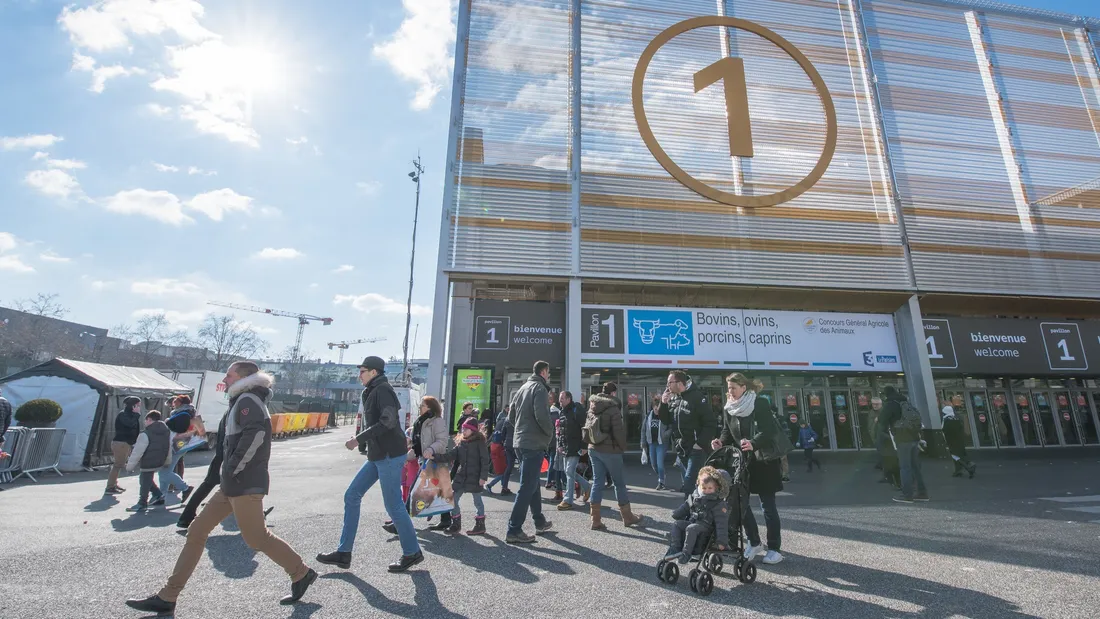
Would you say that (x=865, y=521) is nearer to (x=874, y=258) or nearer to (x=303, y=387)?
(x=874, y=258)

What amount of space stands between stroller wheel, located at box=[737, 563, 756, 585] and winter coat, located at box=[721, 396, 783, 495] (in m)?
0.63

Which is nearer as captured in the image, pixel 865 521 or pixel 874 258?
pixel 865 521

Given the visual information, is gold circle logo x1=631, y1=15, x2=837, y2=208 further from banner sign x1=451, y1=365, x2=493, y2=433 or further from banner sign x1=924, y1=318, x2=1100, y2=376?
banner sign x1=451, y1=365, x2=493, y2=433

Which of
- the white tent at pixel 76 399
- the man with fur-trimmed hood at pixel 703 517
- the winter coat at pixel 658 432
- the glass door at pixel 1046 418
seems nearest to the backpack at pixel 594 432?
the man with fur-trimmed hood at pixel 703 517

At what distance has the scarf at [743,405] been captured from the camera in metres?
4.25

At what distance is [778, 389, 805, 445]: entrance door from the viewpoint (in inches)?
634

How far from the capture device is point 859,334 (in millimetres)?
15578

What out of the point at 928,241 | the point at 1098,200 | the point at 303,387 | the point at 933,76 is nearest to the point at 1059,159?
the point at 1098,200

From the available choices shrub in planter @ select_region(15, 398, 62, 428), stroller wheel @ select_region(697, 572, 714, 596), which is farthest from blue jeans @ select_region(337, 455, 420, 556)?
shrub in planter @ select_region(15, 398, 62, 428)

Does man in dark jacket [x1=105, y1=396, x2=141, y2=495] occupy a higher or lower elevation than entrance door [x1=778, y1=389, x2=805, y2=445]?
lower

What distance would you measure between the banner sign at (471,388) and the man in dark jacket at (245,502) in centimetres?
997

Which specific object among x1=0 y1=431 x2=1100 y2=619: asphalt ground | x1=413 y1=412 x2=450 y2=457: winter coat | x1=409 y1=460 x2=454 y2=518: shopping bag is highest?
x1=413 y1=412 x2=450 y2=457: winter coat

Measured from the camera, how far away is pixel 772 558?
404cm

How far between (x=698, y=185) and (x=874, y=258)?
6333mm
